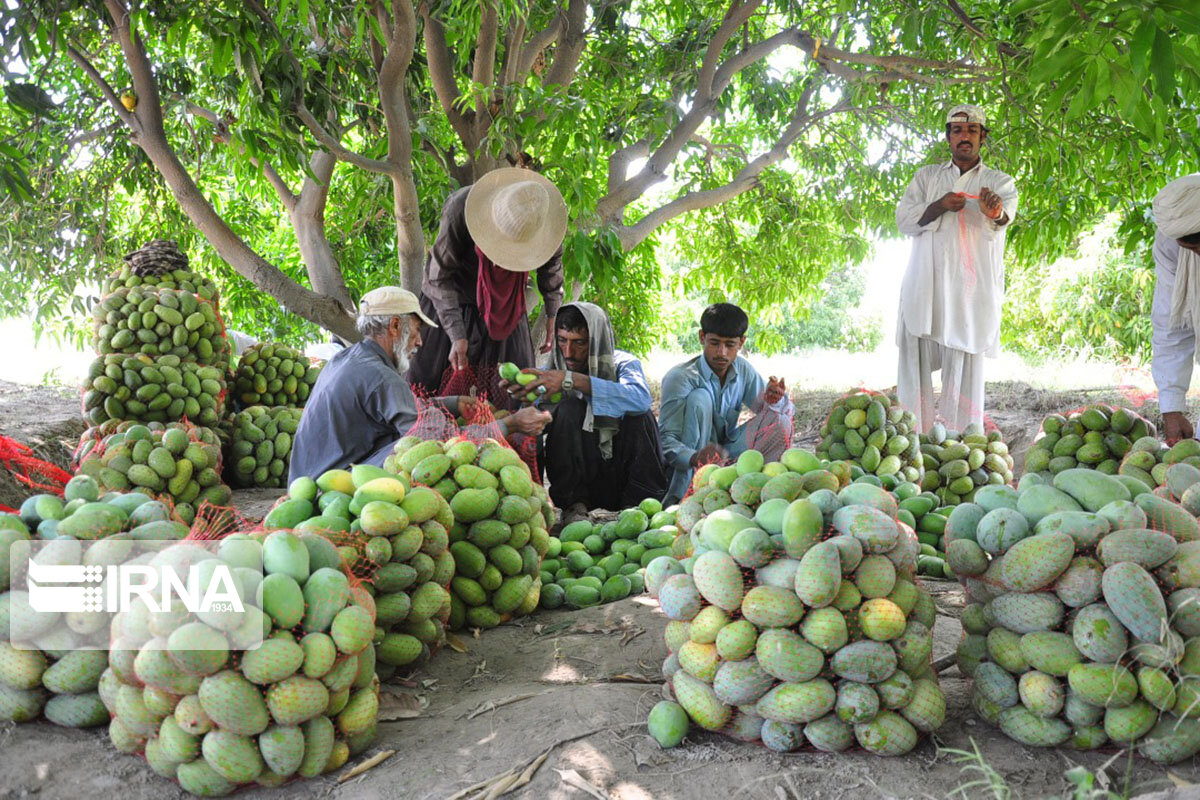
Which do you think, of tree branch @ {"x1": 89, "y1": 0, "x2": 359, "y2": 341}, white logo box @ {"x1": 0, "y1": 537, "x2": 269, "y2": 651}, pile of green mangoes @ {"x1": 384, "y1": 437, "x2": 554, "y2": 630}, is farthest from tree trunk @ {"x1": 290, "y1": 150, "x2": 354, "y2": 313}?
white logo box @ {"x1": 0, "y1": 537, "x2": 269, "y2": 651}

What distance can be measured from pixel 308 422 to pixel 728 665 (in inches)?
92.4

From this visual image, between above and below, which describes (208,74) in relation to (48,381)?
above

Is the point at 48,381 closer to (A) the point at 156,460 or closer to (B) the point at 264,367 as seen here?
(B) the point at 264,367

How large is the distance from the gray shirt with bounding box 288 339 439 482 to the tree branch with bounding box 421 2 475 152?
7.18 feet

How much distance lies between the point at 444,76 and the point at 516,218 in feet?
3.94

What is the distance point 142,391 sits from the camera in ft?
15.2

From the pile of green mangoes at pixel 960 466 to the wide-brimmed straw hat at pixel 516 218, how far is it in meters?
2.35

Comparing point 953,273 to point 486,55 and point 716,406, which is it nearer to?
point 716,406

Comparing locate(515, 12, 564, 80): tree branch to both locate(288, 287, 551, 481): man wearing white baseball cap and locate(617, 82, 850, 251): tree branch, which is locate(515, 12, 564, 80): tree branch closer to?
locate(617, 82, 850, 251): tree branch

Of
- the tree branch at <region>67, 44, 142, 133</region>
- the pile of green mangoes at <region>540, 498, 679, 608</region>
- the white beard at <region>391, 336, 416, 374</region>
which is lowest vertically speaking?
the pile of green mangoes at <region>540, 498, 679, 608</region>

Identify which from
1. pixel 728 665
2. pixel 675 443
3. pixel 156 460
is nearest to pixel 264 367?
pixel 156 460

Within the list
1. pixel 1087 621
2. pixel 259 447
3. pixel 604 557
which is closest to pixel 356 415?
pixel 604 557

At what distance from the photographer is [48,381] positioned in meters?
8.80

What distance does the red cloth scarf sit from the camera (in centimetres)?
507
